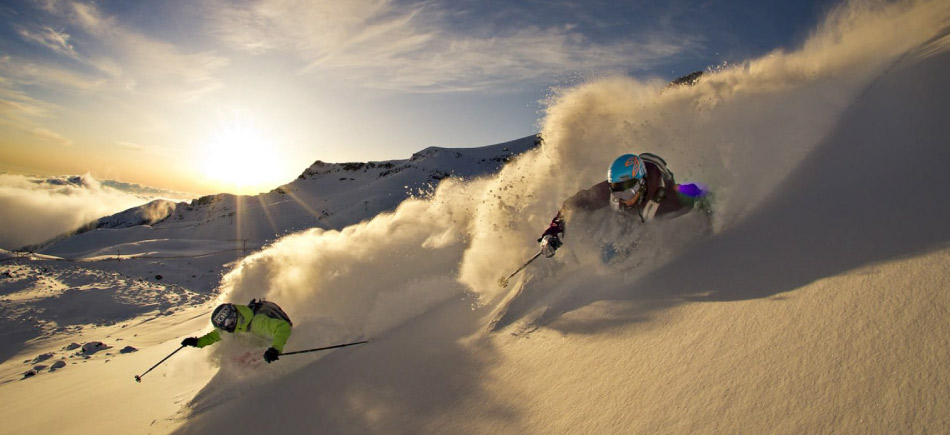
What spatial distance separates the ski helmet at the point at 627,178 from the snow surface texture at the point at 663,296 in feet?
1.95

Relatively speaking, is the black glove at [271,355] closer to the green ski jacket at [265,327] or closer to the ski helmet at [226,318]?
the green ski jacket at [265,327]

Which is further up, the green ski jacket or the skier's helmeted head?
the skier's helmeted head

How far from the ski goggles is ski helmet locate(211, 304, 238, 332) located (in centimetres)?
649

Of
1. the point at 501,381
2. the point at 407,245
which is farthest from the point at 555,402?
the point at 407,245

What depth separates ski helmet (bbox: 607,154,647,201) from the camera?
5359mm

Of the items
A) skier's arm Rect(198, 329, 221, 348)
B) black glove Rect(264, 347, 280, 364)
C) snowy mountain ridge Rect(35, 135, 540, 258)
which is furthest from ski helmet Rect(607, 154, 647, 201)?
snowy mountain ridge Rect(35, 135, 540, 258)

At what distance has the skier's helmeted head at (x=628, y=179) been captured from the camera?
5.36 meters

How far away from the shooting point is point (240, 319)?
671 cm

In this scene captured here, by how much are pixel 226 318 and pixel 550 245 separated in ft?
18.2

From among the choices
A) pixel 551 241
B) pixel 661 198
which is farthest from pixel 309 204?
pixel 661 198

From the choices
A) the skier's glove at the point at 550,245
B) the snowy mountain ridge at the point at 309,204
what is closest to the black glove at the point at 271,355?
the skier's glove at the point at 550,245

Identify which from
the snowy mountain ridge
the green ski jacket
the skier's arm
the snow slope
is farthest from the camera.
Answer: the snowy mountain ridge

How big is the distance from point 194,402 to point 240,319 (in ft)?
4.53

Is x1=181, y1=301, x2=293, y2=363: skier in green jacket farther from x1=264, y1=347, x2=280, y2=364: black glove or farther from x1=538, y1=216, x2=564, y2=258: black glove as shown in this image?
x1=538, y1=216, x2=564, y2=258: black glove
